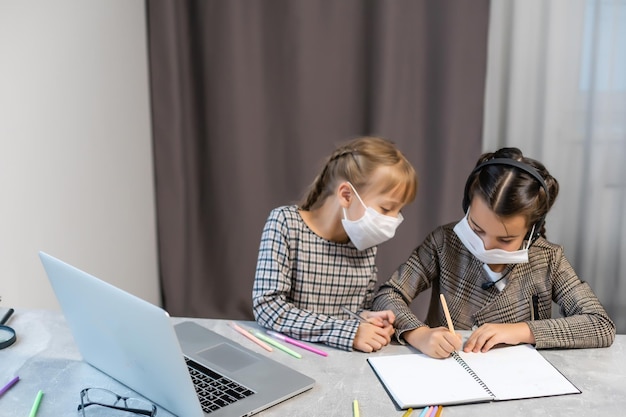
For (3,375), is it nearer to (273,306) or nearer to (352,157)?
(273,306)

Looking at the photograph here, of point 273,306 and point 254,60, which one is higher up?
point 254,60

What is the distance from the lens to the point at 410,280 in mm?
1554

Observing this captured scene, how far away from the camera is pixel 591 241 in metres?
2.38

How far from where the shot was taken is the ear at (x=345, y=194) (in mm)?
1522

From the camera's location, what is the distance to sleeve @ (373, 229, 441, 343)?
148 centimetres

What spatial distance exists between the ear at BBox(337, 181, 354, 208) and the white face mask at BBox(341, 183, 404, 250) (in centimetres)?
1

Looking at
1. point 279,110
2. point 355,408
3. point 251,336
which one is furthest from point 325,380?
point 279,110

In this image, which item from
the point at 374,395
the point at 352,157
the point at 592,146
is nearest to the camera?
the point at 374,395

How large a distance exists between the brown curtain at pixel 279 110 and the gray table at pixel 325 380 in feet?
4.27

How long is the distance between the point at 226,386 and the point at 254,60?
5.64 ft

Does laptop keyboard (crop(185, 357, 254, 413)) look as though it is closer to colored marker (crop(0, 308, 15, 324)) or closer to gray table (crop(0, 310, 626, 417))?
gray table (crop(0, 310, 626, 417))

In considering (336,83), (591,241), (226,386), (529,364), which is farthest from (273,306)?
(591,241)

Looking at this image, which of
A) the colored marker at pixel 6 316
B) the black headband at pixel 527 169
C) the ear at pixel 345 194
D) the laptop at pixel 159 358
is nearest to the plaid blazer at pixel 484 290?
the black headband at pixel 527 169

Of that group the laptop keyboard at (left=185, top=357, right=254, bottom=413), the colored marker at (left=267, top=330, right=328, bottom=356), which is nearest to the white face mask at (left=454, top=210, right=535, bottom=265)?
the colored marker at (left=267, top=330, right=328, bottom=356)
